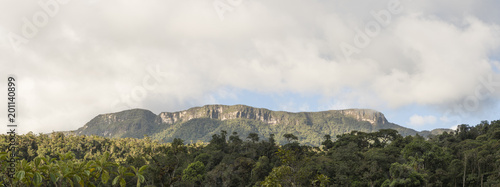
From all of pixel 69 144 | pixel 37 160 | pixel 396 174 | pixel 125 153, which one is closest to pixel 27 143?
pixel 69 144

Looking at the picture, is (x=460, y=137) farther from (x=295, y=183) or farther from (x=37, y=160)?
(x=37, y=160)

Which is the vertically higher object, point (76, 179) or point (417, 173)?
point (76, 179)

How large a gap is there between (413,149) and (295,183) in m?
52.9

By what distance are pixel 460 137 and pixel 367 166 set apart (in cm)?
5198

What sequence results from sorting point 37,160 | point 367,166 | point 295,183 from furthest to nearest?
1. point 367,166
2. point 295,183
3. point 37,160

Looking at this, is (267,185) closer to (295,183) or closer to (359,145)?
(295,183)

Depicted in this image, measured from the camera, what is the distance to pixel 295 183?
22969 millimetres

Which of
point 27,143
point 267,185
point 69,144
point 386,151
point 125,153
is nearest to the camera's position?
point 267,185

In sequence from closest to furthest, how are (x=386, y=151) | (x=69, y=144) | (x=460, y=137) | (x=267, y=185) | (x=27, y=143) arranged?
(x=267, y=185) → (x=386, y=151) → (x=460, y=137) → (x=27, y=143) → (x=69, y=144)

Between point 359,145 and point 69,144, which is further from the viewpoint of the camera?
point 69,144

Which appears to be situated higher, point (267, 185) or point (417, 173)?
point (267, 185)

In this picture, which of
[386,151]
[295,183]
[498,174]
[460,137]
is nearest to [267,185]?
[295,183]

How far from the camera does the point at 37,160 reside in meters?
7.62

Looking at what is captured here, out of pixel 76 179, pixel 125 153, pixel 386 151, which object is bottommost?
pixel 125 153
